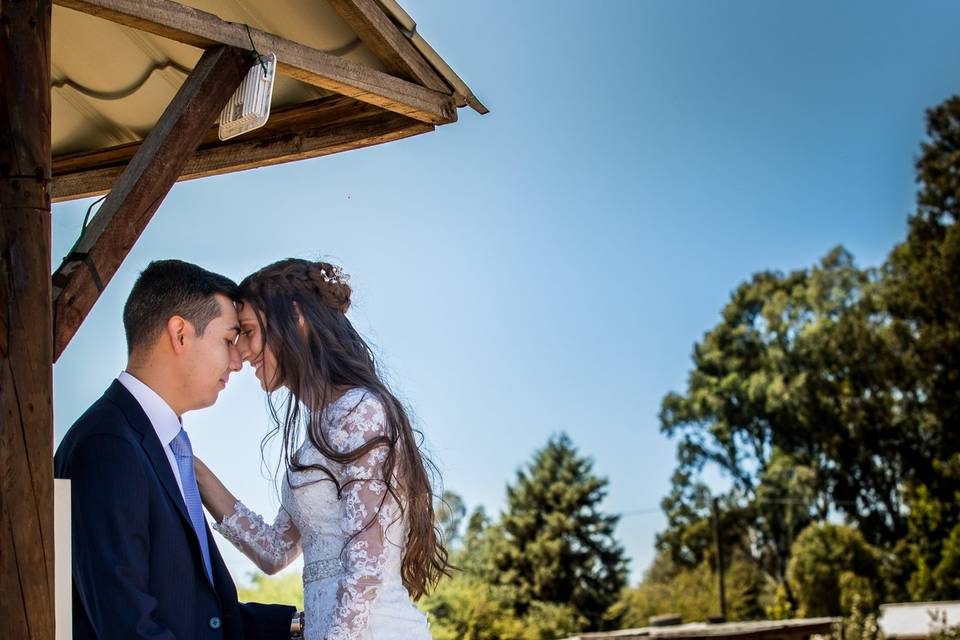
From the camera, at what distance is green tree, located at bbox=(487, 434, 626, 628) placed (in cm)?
3181

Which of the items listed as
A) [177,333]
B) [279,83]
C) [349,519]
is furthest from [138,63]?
[349,519]

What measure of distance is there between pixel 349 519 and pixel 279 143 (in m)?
1.43

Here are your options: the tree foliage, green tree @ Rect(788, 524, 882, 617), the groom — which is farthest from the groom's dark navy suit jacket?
green tree @ Rect(788, 524, 882, 617)

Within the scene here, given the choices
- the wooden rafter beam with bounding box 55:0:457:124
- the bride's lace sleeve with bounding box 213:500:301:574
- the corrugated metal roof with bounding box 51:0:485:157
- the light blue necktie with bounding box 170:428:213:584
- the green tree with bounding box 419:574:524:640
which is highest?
the corrugated metal roof with bounding box 51:0:485:157

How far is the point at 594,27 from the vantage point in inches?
1582

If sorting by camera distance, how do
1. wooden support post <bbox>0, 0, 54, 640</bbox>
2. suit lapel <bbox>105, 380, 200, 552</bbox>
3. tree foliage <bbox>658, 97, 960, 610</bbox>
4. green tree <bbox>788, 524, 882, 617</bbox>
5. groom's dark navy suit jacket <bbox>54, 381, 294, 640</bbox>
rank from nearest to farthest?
wooden support post <bbox>0, 0, 54, 640</bbox>
groom's dark navy suit jacket <bbox>54, 381, 294, 640</bbox>
suit lapel <bbox>105, 380, 200, 552</bbox>
tree foliage <bbox>658, 97, 960, 610</bbox>
green tree <bbox>788, 524, 882, 617</bbox>

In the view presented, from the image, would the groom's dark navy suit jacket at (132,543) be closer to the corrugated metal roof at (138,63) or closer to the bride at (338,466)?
the bride at (338,466)

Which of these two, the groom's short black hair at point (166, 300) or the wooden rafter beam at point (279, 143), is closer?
the groom's short black hair at point (166, 300)

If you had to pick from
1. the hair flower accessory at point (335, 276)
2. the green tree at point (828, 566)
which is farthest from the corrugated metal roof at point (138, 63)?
the green tree at point (828, 566)

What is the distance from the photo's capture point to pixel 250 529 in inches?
129

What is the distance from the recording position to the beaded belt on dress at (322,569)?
2.90m

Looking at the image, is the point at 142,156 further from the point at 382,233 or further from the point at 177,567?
the point at 382,233

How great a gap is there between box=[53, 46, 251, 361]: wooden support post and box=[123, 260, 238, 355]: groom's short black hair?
11.0 inches

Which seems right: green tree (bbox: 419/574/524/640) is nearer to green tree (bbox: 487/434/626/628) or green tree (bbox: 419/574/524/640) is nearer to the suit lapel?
the suit lapel
